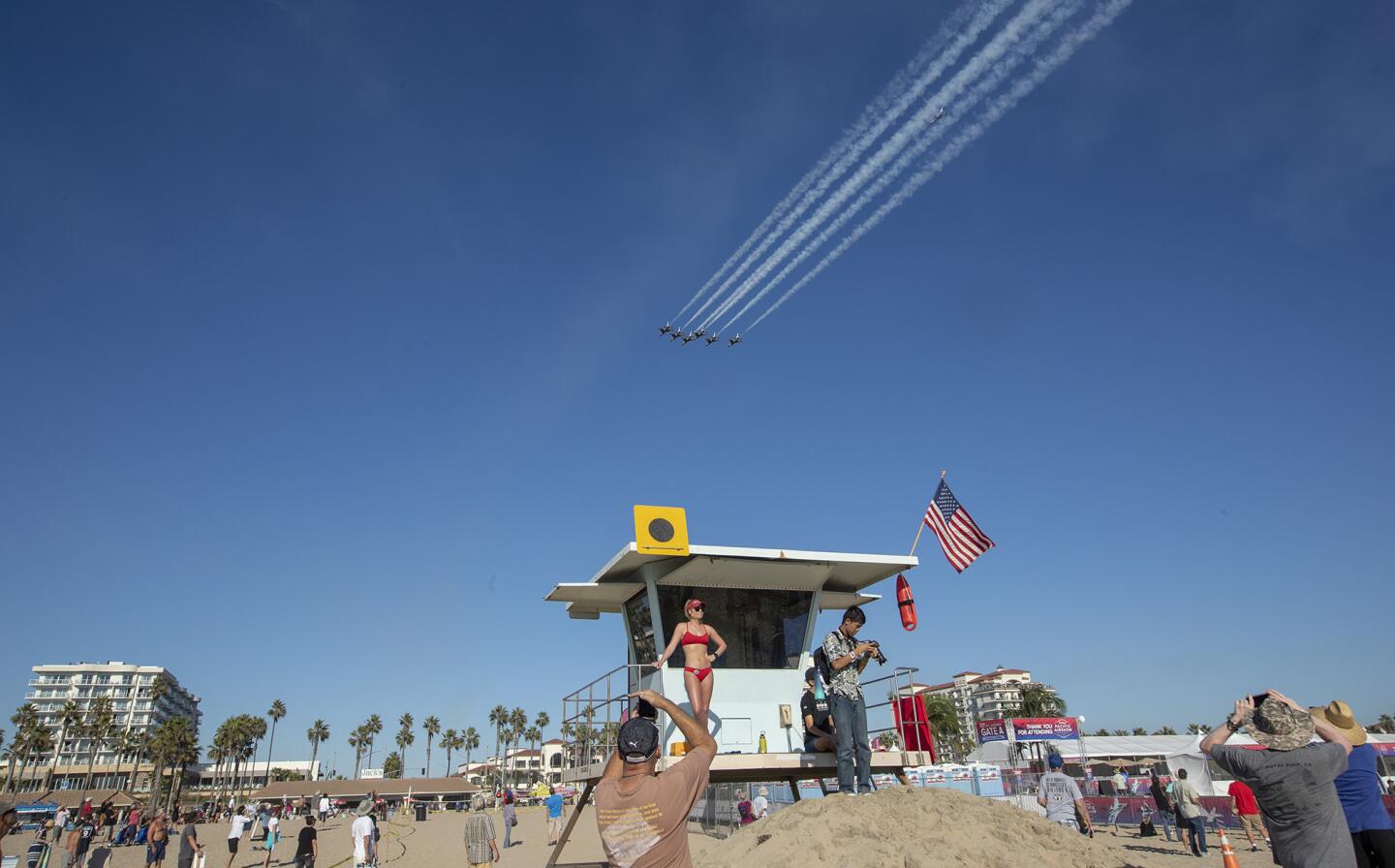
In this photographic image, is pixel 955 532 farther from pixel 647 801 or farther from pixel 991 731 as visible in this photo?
pixel 991 731

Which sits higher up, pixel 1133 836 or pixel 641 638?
pixel 641 638

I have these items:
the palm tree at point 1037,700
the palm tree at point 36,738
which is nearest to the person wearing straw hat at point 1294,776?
the palm tree at point 1037,700

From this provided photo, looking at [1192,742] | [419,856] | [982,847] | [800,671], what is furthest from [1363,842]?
[1192,742]

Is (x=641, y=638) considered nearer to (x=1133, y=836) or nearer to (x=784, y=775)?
(x=784, y=775)

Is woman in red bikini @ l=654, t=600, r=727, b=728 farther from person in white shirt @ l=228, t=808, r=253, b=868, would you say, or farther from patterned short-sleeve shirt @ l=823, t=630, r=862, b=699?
person in white shirt @ l=228, t=808, r=253, b=868

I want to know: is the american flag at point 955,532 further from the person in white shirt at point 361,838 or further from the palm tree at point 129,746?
the palm tree at point 129,746

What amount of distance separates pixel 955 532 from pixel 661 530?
23.1 ft

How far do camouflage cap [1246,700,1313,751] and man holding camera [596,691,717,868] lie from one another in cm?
411

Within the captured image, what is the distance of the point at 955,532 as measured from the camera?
17.3m

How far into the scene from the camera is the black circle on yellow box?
14.0 metres

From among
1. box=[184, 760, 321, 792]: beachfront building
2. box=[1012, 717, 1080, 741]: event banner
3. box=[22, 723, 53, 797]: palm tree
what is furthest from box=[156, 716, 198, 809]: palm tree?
box=[1012, 717, 1080, 741]: event banner

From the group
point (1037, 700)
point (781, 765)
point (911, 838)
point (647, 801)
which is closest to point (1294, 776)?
point (911, 838)

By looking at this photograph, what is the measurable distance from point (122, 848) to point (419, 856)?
75.7 ft

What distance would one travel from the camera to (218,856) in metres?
32.0
